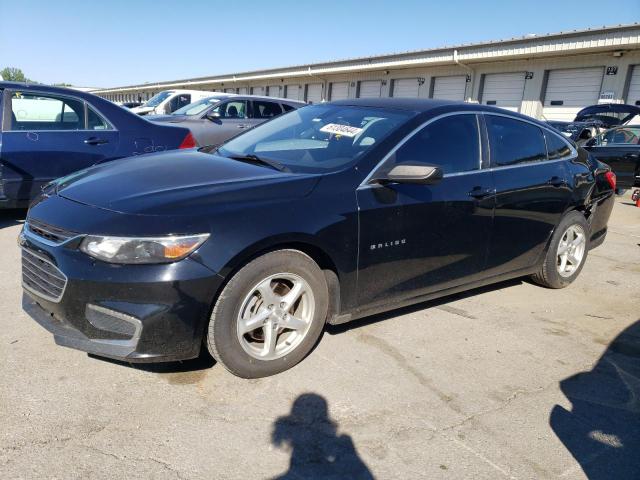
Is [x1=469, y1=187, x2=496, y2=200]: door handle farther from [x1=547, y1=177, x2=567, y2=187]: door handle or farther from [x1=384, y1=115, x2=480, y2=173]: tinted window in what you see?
[x1=547, y1=177, x2=567, y2=187]: door handle

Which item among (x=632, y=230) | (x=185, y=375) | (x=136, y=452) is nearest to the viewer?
(x=136, y=452)

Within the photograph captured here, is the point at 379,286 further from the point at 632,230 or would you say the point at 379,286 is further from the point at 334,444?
the point at 632,230

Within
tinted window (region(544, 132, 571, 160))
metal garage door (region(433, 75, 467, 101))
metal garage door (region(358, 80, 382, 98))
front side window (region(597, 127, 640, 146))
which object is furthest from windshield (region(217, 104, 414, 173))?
metal garage door (region(358, 80, 382, 98))

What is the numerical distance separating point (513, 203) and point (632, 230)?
4923 millimetres

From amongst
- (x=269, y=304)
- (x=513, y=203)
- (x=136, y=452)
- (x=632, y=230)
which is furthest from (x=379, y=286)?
(x=632, y=230)

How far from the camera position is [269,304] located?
288 cm

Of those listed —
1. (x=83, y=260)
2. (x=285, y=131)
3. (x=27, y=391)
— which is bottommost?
(x=27, y=391)

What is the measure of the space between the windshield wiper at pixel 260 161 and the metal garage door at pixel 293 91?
30.9 m

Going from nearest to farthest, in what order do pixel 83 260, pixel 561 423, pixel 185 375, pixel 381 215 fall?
pixel 83 260
pixel 561 423
pixel 185 375
pixel 381 215

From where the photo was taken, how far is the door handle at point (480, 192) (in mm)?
3699

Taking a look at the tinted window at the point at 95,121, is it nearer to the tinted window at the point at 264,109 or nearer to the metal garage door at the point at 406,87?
the tinted window at the point at 264,109

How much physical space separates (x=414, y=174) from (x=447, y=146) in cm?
70

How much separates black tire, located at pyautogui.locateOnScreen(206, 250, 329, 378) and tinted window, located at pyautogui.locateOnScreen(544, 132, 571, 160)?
2.64 meters

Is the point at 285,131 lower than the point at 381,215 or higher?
higher
